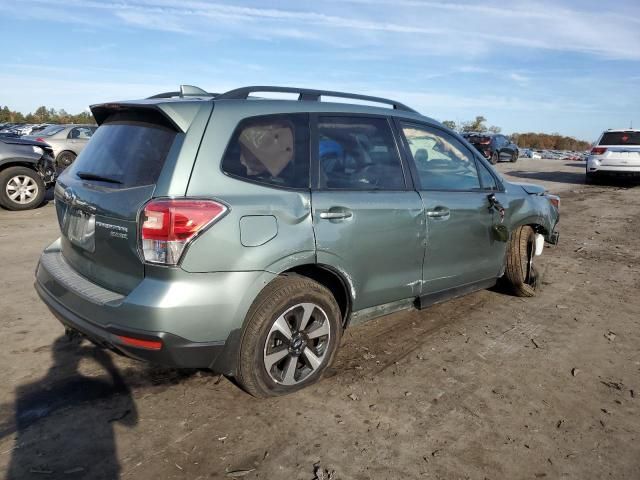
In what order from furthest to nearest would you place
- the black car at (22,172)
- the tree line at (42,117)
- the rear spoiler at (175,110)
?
the tree line at (42,117) < the black car at (22,172) < the rear spoiler at (175,110)

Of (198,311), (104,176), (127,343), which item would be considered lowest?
(127,343)

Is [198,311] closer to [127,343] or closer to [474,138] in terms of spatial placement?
[127,343]

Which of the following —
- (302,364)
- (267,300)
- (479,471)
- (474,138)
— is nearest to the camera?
(479,471)

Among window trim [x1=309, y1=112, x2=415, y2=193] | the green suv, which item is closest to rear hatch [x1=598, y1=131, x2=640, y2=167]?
the green suv

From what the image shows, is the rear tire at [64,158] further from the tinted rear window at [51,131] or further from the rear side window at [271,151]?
the rear side window at [271,151]

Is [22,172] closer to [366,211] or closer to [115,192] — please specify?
[115,192]

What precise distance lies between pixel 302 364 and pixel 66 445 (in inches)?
53.1

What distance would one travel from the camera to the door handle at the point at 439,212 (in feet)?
12.2

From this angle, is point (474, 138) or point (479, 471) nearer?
point (479, 471)

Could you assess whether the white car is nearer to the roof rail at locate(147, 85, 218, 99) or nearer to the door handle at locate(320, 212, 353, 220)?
the door handle at locate(320, 212, 353, 220)

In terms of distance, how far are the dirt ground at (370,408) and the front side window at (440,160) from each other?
121 cm

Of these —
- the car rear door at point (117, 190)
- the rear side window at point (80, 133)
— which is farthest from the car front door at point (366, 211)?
the rear side window at point (80, 133)

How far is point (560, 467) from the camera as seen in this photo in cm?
256

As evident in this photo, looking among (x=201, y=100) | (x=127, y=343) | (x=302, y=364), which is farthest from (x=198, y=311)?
(x=201, y=100)
